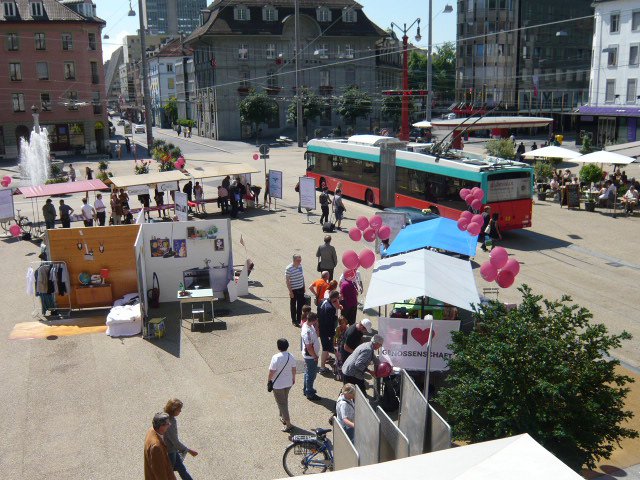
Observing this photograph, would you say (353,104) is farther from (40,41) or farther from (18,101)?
(18,101)


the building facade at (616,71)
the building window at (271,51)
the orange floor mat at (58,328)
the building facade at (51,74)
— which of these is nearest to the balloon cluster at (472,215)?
the orange floor mat at (58,328)

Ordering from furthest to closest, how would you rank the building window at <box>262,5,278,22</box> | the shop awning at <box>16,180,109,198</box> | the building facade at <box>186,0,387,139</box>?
the building window at <box>262,5,278,22</box>
the building facade at <box>186,0,387,139</box>
the shop awning at <box>16,180,109,198</box>

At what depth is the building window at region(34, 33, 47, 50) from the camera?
58.3 m

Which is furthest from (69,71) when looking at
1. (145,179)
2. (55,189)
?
(55,189)

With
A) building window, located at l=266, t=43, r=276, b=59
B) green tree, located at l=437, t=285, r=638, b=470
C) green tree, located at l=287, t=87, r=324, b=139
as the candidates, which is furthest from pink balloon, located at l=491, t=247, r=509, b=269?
building window, located at l=266, t=43, r=276, b=59

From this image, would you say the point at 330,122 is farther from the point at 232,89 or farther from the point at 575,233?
the point at 575,233

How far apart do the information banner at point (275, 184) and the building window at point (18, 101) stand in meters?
39.7

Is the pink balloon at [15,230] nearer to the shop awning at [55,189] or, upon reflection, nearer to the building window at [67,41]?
the shop awning at [55,189]

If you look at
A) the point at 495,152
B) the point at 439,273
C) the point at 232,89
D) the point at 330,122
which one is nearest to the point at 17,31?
the point at 232,89

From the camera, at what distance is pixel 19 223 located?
83.0 ft

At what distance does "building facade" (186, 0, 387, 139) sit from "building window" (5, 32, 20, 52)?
18.1 metres

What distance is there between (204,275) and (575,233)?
14145 millimetres

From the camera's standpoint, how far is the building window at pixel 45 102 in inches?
2329

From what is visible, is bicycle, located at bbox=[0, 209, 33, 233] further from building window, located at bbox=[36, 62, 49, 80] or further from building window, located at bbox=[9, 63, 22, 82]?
building window, located at bbox=[36, 62, 49, 80]
